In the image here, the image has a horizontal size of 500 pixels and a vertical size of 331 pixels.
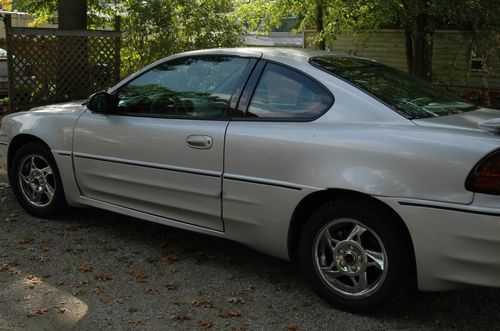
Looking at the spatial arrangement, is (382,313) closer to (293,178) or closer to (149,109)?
(293,178)

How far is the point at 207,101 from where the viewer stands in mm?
4082

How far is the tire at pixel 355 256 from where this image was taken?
3.23 m

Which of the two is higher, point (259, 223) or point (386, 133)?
point (386, 133)

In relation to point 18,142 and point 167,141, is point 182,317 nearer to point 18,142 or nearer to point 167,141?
point 167,141

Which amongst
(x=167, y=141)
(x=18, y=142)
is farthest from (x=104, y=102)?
(x=18, y=142)

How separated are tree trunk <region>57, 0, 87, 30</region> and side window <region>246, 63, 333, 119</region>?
242 inches

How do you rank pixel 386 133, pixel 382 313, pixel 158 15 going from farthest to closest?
pixel 158 15 → pixel 382 313 → pixel 386 133

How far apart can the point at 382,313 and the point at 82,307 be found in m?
1.82

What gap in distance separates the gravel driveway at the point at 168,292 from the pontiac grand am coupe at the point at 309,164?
0.28 m

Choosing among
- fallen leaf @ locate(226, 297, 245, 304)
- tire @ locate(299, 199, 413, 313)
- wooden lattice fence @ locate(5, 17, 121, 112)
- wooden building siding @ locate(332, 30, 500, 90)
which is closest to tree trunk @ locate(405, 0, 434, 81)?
wooden building siding @ locate(332, 30, 500, 90)

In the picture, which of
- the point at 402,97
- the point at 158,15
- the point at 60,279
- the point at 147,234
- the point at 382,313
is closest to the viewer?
the point at 382,313

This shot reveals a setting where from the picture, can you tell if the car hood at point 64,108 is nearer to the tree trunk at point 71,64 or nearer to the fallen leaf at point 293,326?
the fallen leaf at point 293,326

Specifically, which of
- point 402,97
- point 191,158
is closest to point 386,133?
point 402,97

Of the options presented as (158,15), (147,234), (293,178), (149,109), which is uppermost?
(158,15)
